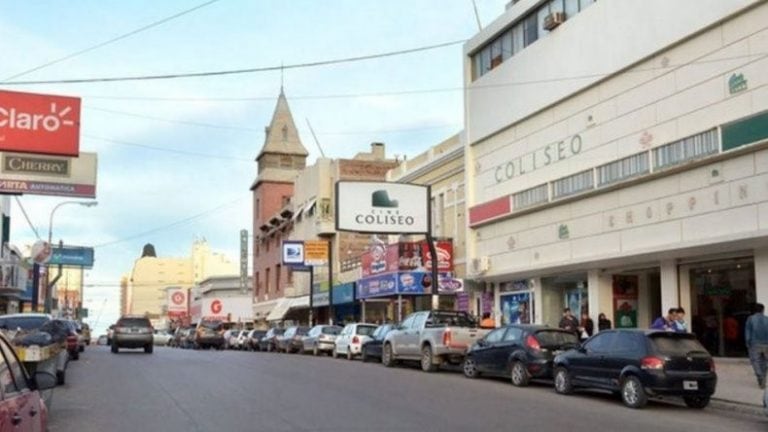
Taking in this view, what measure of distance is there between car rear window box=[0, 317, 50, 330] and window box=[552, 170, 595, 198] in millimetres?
15956

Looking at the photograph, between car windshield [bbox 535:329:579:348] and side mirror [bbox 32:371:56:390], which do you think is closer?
side mirror [bbox 32:371:56:390]

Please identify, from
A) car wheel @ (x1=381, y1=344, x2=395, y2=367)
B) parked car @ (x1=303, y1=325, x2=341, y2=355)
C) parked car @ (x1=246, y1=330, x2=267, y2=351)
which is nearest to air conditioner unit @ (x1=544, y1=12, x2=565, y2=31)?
car wheel @ (x1=381, y1=344, x2=395, y2=367)

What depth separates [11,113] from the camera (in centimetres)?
2867

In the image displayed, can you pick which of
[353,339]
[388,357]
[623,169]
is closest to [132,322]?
[353,339]

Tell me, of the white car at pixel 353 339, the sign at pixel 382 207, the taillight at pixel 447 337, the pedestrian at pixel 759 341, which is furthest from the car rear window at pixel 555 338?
the sign at pixel 382 207

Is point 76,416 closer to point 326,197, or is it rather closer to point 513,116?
point 513,116

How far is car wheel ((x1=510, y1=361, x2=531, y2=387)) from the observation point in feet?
63.8

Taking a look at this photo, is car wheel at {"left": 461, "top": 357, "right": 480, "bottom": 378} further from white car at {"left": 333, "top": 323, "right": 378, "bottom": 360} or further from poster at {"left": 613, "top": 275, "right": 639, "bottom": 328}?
white car at {"left": 333, "top": 323, "right": 378, "bottom": 360}

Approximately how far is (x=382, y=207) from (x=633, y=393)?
2225 centimetres

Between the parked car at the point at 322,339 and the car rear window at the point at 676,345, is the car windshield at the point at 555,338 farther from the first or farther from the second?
the parked car at the point at 322,339

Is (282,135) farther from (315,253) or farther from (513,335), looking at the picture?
(513,335)

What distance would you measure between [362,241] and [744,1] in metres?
36.5

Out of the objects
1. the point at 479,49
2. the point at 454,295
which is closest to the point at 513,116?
the point at 479,49

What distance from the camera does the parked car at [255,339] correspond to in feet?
167
